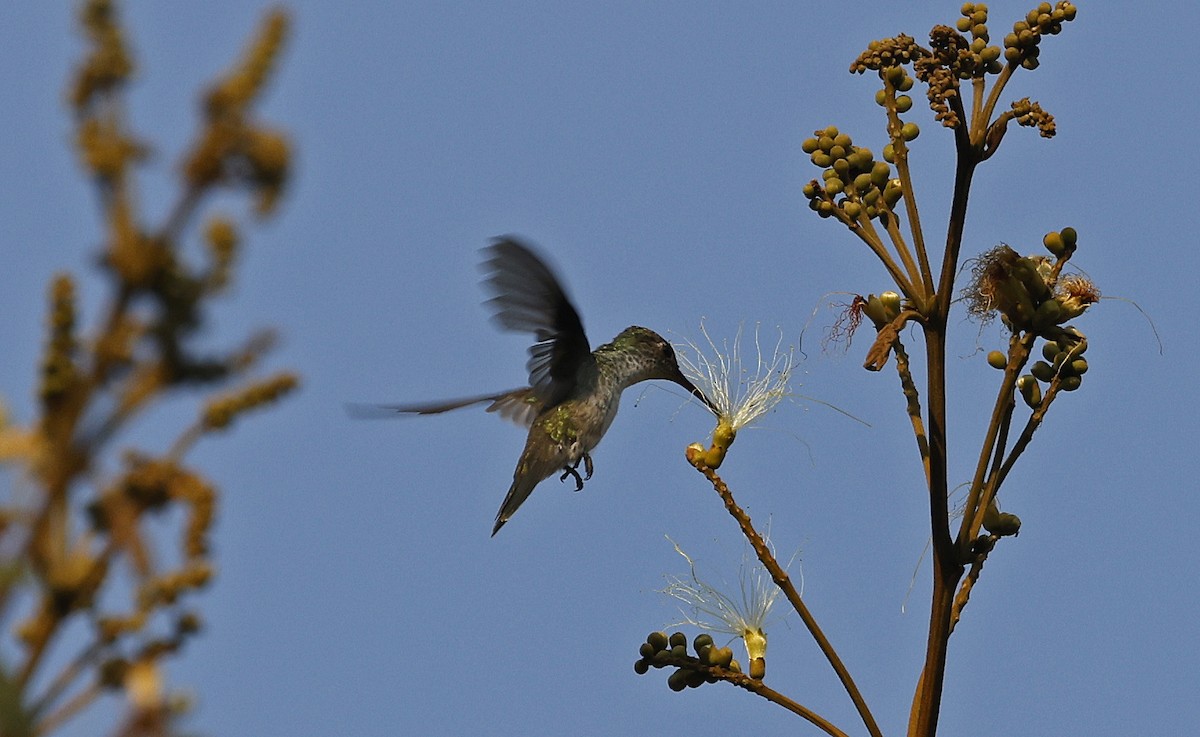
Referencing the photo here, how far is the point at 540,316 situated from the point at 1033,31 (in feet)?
9.62

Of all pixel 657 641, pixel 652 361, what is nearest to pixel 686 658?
pixel 657 641

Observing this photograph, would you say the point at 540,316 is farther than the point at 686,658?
Yes

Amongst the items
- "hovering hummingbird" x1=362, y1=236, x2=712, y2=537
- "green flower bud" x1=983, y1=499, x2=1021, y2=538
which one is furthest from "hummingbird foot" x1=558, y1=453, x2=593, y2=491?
"green flower bud" x1=983, y1=499, x2=1021, y2=538

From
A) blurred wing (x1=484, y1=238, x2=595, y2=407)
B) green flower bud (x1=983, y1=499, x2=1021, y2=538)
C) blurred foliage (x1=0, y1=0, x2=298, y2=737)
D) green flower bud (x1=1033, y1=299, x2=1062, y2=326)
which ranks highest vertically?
blurred wing (x1=484, y1=238, x2=595, y2=407)

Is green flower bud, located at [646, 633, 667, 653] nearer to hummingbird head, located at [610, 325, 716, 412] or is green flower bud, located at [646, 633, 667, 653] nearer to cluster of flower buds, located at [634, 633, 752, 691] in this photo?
cluster of flower buds, located at [634, 633, 752, 691]

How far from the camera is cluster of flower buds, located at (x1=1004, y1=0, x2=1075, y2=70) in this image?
16.1 feet

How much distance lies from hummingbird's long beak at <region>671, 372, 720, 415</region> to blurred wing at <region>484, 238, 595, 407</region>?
0.52 m

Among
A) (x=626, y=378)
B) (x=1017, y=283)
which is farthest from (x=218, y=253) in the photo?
(x=626, y=378)

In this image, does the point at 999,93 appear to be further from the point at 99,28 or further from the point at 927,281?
the point at 99,28

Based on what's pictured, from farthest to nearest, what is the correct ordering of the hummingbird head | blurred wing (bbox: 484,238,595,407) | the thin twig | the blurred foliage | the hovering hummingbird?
1. the hummingbird head
2. the hovering hummingbird
3. blurred wing (bbox: 484,238,595,407)
4. the thin twig
5. the blurred foliage

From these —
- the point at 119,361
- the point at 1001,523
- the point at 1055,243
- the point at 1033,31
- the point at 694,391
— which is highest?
the point at 694,391

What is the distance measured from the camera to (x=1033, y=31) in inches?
194

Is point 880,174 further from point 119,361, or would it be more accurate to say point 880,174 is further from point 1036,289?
point 119,361

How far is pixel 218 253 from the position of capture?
1789 mm
